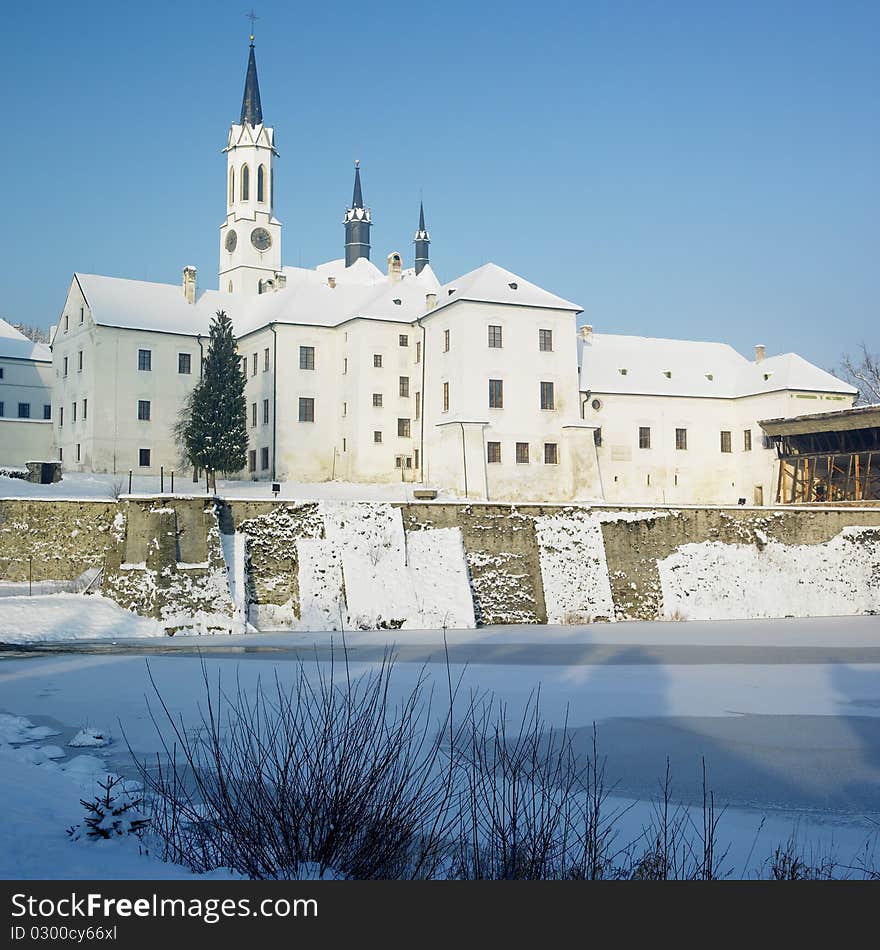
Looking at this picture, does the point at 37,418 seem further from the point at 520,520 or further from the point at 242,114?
the point at 520,520

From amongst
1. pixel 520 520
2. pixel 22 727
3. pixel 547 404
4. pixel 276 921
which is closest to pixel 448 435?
pixel 547 404

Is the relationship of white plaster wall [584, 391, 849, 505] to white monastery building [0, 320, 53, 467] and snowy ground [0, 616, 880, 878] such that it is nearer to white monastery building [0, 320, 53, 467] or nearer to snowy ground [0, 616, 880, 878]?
snowy ground [0, 616, 880, 878]

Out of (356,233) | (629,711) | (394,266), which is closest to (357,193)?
(356,233)

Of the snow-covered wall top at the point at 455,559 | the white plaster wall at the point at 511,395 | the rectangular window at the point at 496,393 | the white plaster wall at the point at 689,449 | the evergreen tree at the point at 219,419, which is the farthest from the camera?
the white plaster wall at the point at 689,449

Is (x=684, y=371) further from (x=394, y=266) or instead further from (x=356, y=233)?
(x=356, y=233)

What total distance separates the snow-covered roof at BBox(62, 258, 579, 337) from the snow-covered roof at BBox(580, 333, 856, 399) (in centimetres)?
725

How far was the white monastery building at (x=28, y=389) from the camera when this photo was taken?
55094mm

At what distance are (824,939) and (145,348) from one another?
162ft

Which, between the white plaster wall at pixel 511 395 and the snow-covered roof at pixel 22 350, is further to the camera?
the snow-covered roof at pixel 22 350

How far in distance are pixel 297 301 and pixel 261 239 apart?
984 inches

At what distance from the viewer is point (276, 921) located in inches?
177

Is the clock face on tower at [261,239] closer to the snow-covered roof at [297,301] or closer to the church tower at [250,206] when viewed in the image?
the church tower at [250,206]

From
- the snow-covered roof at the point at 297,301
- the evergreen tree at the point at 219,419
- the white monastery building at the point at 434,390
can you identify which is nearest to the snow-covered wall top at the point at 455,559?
the white monastery building at the point at 434,390

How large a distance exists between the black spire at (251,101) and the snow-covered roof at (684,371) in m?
33.9
